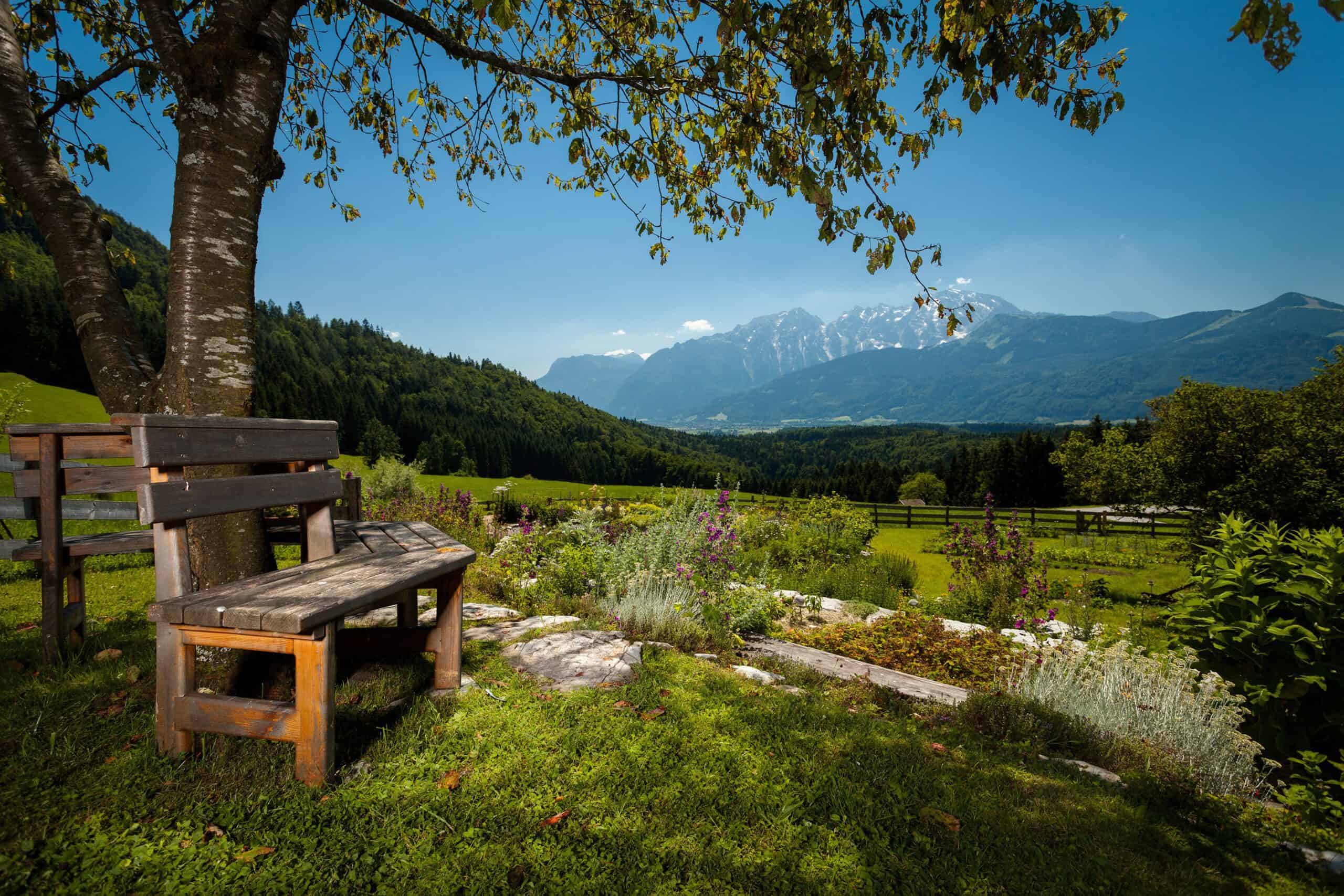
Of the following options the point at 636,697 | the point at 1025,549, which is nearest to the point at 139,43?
the point at 636,697

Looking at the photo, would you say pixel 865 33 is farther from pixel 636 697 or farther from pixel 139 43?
pixel 139 43

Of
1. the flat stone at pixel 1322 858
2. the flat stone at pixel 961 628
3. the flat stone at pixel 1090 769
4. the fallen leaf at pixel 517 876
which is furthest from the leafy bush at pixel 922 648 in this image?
the fallen leaf at pixel 517 876

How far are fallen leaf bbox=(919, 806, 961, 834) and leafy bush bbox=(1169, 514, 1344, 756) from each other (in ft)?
6.27

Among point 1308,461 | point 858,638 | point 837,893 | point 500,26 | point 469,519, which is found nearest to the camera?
point 837,893

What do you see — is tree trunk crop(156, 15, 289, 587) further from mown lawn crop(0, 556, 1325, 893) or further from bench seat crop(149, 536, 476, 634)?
mown lawn crop(0, 556, 1325, 893)

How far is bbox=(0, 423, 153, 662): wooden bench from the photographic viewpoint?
→ 3.42 meters

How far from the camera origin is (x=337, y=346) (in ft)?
284

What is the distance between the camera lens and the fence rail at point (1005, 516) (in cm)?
1794

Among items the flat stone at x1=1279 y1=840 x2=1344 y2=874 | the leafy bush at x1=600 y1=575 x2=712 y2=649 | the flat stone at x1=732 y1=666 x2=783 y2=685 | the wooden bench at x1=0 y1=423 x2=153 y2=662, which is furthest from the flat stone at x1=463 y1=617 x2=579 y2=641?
the flat stone at x1=1279 y1=840 x2=1344 y2=874

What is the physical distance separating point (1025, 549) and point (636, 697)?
8023mm

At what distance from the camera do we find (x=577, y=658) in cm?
379

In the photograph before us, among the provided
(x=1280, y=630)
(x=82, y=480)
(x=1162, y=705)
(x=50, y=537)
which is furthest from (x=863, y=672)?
(x=82, y=480)

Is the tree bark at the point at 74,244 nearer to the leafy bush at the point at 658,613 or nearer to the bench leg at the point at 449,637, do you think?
the bench leg at the point at 449,637

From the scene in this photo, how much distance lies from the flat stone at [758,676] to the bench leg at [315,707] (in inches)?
101
